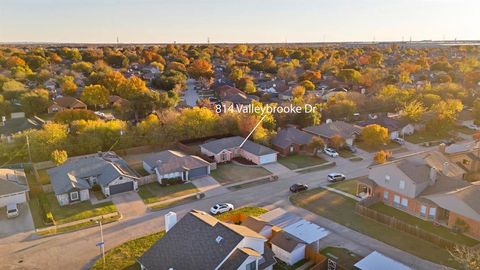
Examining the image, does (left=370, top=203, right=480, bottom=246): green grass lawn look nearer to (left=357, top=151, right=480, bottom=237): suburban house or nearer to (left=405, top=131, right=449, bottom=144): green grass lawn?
(left=357, top=151, right=480, bottom=237): suburban house

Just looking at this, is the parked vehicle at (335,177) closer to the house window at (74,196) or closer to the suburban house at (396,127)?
the suburban house at (396,127)

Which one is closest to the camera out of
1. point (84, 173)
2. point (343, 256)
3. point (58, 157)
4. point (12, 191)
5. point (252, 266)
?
point (252, 266)

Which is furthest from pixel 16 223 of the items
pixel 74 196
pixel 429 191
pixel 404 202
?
pixel 429 191

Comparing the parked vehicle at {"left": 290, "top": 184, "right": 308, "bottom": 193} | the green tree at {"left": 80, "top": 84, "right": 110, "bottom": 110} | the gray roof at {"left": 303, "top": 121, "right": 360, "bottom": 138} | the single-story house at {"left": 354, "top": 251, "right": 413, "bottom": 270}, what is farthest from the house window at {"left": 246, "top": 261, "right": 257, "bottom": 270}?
the green tree at {"left": 80, "top": 84, "right": 110, "bottom": 110}

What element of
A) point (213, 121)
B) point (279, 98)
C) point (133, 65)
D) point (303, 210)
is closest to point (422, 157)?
point (303, 210)

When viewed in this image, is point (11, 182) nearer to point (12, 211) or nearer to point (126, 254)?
point (12, 211)

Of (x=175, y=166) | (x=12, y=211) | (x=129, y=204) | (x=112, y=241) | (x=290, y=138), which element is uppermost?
(x=290, y=138)

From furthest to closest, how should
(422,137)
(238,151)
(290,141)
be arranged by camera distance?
(422,137), (290,141), (238,151)
